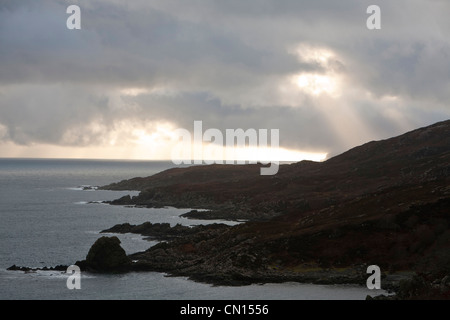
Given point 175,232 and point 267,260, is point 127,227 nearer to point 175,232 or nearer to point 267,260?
point 175,232

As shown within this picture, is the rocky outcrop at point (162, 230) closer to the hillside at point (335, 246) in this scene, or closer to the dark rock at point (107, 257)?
the hillside at point (335, 246)

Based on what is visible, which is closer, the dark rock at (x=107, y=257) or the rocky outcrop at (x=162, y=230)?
the dark rock at (x=107, y=257)

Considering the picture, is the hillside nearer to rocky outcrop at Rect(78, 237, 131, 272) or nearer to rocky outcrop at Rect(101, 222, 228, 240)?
rocky outcrop at Rect(78, 237, 131, 272)

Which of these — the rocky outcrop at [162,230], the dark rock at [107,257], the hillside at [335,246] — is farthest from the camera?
the rocky outcrop at [162,230]

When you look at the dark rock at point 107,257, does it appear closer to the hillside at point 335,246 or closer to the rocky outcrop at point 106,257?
the rocky outcrop at point 106,257

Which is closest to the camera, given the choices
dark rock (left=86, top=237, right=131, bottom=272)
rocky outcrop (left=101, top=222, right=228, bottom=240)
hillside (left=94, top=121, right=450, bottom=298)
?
hillside (left=94, top=121, right=450, bottom=298)

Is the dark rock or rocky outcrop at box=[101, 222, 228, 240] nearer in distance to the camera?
the dark rock

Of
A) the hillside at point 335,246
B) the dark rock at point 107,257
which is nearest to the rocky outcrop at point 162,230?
the hillside at point 335,246

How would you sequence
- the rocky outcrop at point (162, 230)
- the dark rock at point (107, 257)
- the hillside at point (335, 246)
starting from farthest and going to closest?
the rocky outcrop at point (162, 230), the dark rock at point (107, 257), the hillside at point (335, 246)

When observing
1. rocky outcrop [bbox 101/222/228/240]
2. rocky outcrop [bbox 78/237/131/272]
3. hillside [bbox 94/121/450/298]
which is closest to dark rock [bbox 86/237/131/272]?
rocky outcrop [bbox 78/237/131/272]

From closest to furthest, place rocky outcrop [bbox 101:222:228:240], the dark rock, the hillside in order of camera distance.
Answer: the hillside
the dark rock
rocky outcrop [bbox 101:222:228:240]

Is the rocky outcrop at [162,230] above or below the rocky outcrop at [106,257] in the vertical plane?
above
